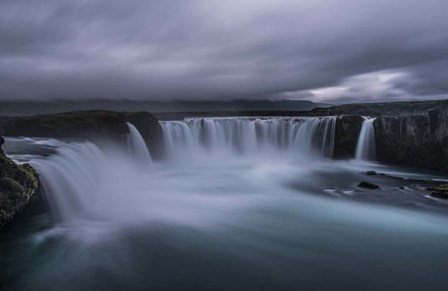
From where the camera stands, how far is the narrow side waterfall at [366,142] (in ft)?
87.9

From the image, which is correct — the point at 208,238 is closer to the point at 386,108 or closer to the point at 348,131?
the point at 348,131

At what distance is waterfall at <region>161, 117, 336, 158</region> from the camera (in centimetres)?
2953

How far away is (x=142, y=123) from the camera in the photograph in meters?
26.7

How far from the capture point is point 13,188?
29.5 feet

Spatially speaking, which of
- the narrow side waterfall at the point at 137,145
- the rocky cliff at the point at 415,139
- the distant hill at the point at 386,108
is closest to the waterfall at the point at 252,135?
the rocky cliff at the point at 415,139

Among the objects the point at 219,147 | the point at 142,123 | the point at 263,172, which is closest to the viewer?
the point at 263,172

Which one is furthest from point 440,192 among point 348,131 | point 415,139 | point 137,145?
point 137,145

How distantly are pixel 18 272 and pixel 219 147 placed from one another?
26146mm

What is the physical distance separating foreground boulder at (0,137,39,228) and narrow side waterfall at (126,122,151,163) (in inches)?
542

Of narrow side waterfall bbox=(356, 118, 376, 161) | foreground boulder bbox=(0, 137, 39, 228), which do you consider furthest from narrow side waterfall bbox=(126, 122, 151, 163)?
narrow side waterfall bbox=(356, 118, 376, 161)

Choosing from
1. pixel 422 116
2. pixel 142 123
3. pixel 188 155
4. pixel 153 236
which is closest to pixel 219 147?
pixel 188 155

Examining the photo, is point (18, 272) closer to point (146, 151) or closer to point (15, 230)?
point (15, 230)

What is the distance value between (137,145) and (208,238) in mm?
16017

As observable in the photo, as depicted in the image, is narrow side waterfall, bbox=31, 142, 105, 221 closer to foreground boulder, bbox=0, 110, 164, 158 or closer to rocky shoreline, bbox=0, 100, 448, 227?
foreground boulder, bbox=0, 110, 164, 158
